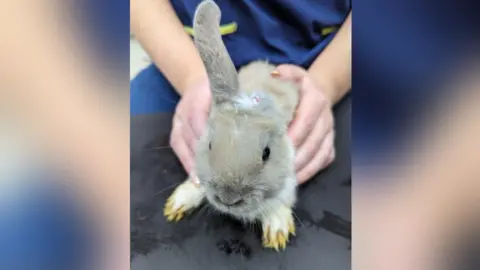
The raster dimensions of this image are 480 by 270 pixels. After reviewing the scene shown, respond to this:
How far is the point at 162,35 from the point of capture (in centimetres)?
75

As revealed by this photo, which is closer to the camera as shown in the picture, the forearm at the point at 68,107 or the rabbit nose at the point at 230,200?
the rabbit nose at the point at 230,200

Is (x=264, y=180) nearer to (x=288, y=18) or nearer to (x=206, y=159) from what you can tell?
(x=206, y=159)

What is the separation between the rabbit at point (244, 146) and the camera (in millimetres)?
636

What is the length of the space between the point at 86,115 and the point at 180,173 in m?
0.17

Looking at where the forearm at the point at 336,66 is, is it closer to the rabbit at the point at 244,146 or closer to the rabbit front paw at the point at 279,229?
the rabbit at the point at 244,146

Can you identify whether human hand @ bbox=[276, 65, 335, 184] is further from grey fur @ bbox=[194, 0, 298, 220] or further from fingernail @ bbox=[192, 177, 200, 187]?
fingernail @ bbox=[192, 177, 200, 187]

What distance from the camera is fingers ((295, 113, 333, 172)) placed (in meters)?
0.70

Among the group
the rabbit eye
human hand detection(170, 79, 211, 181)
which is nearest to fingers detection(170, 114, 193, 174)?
human hand detection(170, 79, 211, 181)

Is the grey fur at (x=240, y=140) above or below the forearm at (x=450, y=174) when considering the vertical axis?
above

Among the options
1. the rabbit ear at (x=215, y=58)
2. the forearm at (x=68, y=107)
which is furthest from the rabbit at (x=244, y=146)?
the forearm at (x=68, y=107)

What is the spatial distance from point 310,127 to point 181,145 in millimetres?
177

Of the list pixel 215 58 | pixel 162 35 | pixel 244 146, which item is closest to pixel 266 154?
pixel 244 146

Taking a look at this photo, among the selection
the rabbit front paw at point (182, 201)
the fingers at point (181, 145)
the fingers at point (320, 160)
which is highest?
the fingers at point (181, 145)

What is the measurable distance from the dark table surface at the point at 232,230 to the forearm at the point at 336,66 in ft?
0.07
